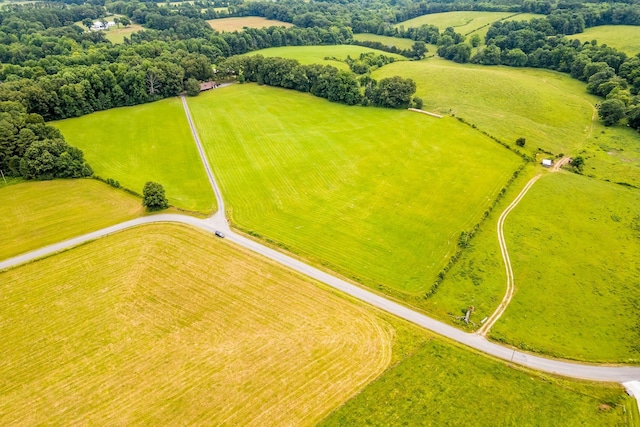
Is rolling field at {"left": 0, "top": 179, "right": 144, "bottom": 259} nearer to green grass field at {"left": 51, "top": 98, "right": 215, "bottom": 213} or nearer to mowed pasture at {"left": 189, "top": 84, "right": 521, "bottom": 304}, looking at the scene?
green grass field at {"left": 51, "top": 98, "right": 215, "bottom": 213}

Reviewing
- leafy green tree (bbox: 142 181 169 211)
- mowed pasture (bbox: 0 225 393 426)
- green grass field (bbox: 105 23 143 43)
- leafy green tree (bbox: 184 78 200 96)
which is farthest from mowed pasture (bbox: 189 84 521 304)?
green grass field (bbox: 105 23 143 43)

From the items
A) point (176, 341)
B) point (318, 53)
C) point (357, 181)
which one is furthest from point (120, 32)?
point (176, 341)

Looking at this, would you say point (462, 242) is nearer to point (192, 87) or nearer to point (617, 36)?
point (192, 87)

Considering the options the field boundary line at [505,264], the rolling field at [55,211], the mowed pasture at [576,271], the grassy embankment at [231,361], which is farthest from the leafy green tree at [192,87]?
the mowed pasture at [576,271]

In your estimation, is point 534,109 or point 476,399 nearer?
point 476,399

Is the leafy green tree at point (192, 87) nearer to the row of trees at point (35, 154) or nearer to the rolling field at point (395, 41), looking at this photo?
the row of trees at point (35, 154)

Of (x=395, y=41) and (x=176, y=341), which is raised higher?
(x=395, y=41)

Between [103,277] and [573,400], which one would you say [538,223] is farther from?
[103,277]
